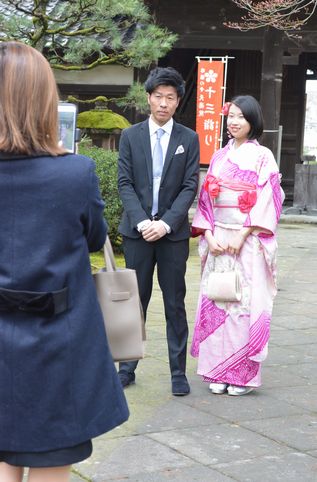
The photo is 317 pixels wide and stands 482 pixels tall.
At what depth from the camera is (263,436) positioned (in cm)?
443

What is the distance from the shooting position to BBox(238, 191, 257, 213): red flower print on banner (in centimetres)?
525

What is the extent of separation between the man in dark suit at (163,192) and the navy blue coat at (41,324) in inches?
100

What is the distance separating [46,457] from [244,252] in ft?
9.90

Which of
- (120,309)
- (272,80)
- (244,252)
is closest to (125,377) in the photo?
(244,252)

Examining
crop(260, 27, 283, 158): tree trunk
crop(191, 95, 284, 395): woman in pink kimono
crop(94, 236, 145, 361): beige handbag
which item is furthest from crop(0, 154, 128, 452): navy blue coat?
crop(260, 27, 283, 158): tree trunk

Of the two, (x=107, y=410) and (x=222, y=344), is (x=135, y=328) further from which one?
(x=222, y=344)

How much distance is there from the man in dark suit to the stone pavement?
32 centimetres

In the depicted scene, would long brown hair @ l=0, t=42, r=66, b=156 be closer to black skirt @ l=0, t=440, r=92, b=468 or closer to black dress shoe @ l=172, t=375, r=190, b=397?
black skirt @ l=0, t=440, r=92, b=468

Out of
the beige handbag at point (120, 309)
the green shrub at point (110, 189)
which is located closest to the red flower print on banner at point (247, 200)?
the beige handbag at point (120, 309)

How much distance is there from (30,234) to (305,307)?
240 inches

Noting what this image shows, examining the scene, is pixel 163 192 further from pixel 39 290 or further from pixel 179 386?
pixel 39 290

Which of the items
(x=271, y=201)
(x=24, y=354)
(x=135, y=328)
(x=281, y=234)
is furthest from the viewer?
(x=281, y=234)

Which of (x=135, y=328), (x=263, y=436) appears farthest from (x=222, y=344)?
(x=135, y=328)

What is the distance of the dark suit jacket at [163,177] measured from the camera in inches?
201
